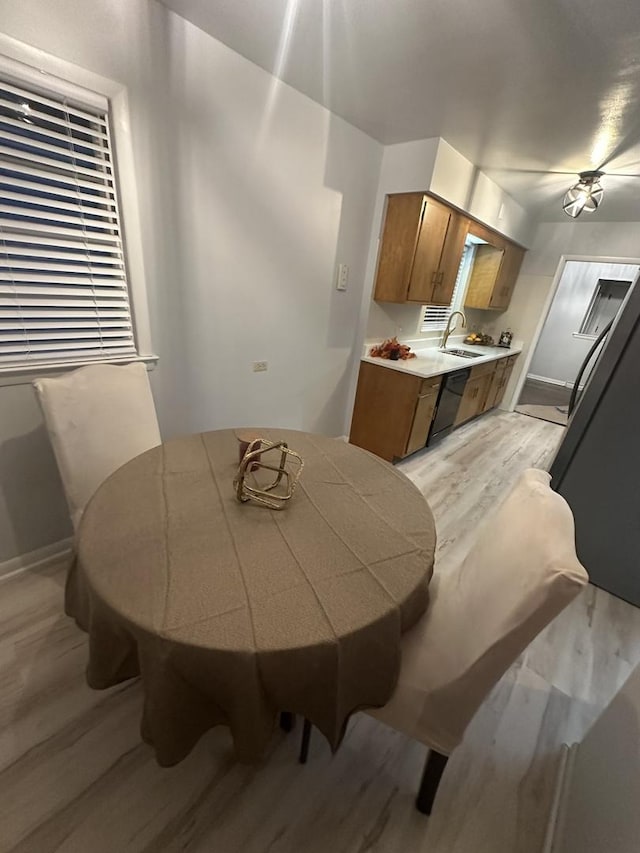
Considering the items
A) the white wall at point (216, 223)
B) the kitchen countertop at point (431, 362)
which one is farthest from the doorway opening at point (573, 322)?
the white wall at point (216, 223)

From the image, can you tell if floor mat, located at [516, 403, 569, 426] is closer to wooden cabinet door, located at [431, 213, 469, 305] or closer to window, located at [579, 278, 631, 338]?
window, located at [579, 278, 631, 338]

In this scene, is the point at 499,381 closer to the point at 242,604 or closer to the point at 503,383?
the point at 503,383

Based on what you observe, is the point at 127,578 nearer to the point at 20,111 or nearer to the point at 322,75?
the point at 20,111

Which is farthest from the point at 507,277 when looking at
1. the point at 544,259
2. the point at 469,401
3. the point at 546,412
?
the point at 546,412

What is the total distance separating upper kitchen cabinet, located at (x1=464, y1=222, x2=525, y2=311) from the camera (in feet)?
13.3

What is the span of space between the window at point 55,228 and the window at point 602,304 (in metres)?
7.66

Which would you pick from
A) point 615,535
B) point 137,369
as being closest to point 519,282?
point 615,535

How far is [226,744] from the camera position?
1145mm

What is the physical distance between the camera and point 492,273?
410 cm

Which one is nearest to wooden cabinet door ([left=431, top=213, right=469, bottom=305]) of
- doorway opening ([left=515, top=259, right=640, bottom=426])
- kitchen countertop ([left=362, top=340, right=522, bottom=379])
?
kitchen countertop ([left=362, top=340, right=522, bottom=379])

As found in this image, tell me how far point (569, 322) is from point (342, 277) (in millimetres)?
5995

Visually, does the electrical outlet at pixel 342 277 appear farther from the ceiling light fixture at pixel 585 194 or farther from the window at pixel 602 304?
the window at pixel 602 304

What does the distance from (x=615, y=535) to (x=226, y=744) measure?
7.09ft

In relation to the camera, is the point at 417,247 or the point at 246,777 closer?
the point at 246,777
